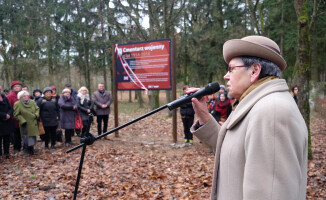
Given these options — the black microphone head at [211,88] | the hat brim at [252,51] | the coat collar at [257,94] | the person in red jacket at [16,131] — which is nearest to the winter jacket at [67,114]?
the person in red jacket at [16,131]

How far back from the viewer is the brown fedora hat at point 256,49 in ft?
4.71

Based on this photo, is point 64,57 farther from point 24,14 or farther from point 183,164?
point 183,164

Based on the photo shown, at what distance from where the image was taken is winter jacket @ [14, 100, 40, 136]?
6895 mm

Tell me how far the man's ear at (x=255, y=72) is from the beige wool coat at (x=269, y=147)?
10 cm

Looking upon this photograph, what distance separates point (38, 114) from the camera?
7.24 meters

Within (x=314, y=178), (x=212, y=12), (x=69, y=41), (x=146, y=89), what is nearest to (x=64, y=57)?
(x=69, y=41)

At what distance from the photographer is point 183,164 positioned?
6160mm

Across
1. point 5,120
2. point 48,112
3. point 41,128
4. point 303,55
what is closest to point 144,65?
point 48,112

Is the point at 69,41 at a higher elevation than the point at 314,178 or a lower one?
higher

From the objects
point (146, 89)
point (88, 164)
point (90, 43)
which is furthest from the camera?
point (90, 43)

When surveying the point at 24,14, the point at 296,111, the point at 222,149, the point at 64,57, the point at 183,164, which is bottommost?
the point at 183,164

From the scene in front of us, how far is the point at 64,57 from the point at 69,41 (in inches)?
69.6

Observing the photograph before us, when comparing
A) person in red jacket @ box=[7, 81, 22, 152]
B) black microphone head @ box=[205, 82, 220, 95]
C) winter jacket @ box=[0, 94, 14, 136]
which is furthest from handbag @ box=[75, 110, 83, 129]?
black microphone head @ box=[205, 82, 220, 95]

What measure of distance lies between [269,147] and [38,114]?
738cm
